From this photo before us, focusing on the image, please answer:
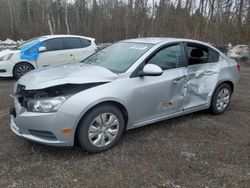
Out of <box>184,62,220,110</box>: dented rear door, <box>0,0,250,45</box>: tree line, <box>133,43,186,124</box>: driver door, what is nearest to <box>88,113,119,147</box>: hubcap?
<box>133,43,186,124</box>: driver door

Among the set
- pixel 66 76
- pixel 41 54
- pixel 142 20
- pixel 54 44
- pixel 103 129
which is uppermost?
pixel 142 20

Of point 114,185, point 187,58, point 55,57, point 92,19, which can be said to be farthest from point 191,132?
point 92,19

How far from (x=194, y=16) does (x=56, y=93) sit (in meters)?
17.1

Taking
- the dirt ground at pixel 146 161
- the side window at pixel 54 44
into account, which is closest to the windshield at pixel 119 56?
the dirt ground at pixel 146 161

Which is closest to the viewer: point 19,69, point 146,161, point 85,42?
point 146,161

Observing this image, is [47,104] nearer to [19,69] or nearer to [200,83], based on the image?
[200,83]

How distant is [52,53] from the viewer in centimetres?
857

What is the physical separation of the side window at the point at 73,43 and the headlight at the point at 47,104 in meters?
6.09

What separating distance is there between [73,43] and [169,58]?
18.5ft

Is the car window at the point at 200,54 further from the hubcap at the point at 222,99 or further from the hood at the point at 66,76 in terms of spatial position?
the hood at the point at 66,76

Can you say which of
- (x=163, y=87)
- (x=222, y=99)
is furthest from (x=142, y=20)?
(x=163, y=87)

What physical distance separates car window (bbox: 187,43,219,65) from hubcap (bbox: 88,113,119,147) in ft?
5.95

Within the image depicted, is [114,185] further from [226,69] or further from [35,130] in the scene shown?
[226,69]

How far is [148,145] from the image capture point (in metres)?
3.76
